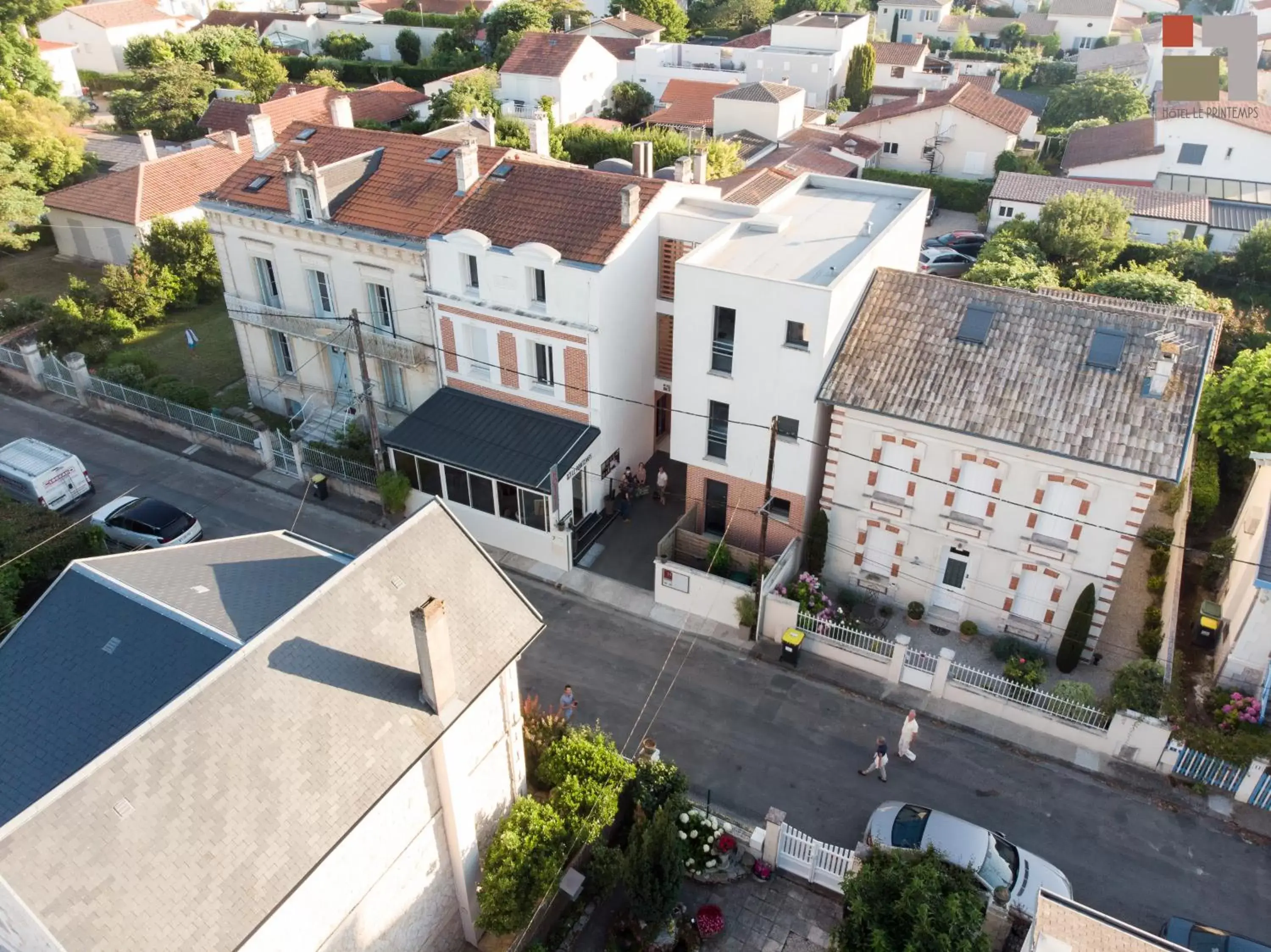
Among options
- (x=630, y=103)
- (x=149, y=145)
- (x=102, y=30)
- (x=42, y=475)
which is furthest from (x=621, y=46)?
(x=42, y=475)

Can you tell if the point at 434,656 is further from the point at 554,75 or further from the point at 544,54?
the point at 544,54

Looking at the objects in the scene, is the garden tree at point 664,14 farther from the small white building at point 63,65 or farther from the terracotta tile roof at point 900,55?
the small white building at point 63,65

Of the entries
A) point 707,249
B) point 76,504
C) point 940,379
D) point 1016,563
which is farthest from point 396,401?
point 1016,563

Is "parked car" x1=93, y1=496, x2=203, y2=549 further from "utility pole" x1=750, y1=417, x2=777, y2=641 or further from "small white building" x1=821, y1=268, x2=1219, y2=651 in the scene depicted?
"small white building" x1=821, y1=268, x2=1219, y2=651

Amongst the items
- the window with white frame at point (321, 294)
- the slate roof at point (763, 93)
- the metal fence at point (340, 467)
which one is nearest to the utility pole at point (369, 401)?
the metal fence at point (340, 467)

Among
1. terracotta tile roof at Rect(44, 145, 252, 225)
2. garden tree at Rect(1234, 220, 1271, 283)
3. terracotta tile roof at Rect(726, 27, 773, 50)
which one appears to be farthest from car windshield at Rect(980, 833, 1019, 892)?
terracotta tile roof at Rect(726, 27, 773, 50)
